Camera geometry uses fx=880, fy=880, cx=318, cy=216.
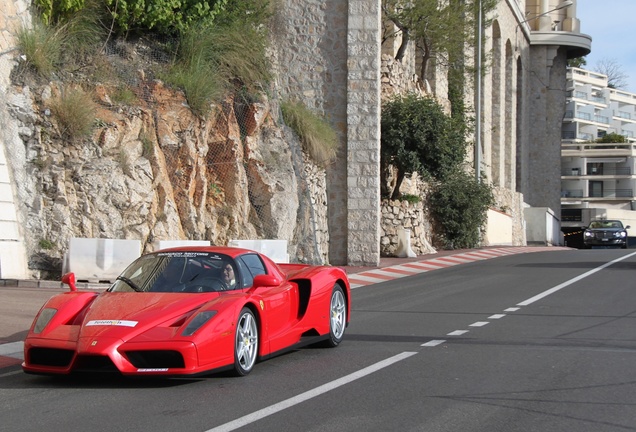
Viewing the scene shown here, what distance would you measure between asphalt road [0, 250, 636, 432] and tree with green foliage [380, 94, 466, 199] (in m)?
16.9

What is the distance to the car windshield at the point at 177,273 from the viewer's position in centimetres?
873

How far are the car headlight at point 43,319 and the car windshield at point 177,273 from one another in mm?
724

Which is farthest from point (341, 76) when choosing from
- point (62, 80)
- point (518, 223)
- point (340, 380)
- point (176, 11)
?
point (518, 223)

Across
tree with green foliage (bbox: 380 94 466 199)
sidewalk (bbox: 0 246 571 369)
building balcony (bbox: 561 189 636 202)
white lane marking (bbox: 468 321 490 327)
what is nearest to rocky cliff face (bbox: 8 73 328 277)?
sidewalk (bbox: 0 246 571 369)

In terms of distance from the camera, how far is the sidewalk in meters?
10.5

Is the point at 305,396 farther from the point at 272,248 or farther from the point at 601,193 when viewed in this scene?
the point at 601,193

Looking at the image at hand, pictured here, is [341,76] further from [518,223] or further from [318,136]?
[518,223]

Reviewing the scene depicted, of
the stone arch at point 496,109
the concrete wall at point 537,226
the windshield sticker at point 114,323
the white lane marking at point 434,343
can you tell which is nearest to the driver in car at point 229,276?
the windshield sticker at point 114,323

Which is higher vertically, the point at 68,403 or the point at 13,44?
the point at 13,44

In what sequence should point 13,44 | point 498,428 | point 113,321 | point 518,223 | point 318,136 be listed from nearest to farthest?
point 498,428 < point 113,321 < point 13,44 < point 318,136 < point 518,223

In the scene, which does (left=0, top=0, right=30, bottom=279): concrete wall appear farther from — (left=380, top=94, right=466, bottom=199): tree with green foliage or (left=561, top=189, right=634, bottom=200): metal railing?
(left=561, top=189, right=634, bottom=200): metal railing

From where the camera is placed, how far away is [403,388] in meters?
7.79

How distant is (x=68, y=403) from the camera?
23.5 ft

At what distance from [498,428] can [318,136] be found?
18.7m
